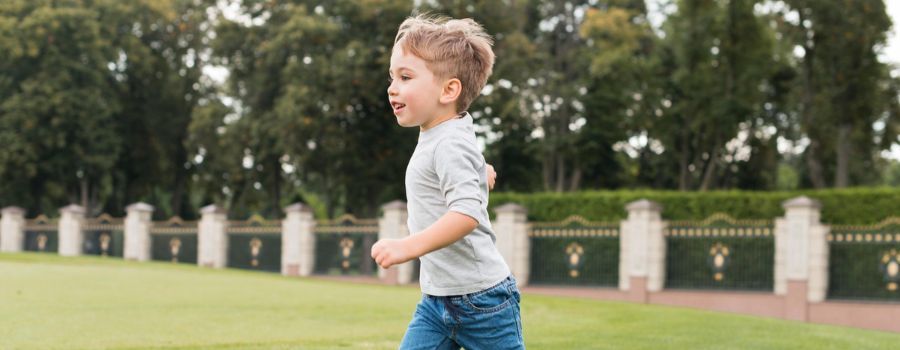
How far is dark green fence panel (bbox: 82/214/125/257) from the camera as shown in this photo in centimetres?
3031

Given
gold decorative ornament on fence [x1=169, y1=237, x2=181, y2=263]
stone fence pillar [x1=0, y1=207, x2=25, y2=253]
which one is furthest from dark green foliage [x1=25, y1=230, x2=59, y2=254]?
gold decorative ornament on fence [x1=169, y1=237, x2=181, y2=263]

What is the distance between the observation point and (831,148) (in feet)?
110

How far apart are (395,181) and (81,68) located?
1238 cm

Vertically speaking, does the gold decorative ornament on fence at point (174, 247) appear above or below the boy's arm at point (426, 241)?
below

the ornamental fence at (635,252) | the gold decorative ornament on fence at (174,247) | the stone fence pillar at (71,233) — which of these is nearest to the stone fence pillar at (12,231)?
the stone fence pillar at (71,233)

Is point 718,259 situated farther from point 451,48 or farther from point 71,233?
point 71,233

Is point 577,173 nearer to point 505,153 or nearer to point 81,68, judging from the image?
point 505,153

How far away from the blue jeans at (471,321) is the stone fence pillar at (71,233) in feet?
93.3

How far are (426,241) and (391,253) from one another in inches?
6.0

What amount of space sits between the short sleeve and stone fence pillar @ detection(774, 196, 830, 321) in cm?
1684

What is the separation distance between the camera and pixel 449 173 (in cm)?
381

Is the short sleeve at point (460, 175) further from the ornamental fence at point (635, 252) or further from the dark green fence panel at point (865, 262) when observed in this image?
the dark green fence panel at point (865, 262)

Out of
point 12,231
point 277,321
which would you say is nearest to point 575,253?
point 277,321

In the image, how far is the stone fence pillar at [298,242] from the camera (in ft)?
84.7
